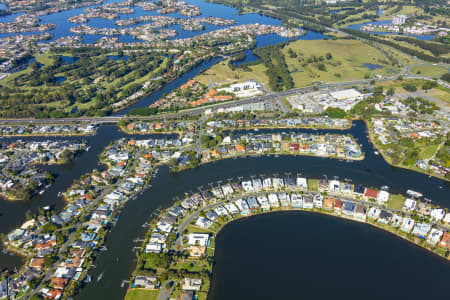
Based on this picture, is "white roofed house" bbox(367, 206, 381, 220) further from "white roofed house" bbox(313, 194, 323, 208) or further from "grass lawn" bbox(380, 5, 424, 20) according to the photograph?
"grass lawn" bbox(380, 5, 424, 20)

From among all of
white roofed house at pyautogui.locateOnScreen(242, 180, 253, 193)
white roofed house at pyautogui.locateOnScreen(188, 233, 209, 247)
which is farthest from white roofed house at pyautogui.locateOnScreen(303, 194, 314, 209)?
white roofed house at pyautogui.locateOnScreen(188, 233, 209, 247)

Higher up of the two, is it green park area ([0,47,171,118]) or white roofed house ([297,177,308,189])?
green park area ([0,47,171,118])

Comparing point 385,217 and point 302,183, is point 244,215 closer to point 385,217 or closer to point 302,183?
point 302,183

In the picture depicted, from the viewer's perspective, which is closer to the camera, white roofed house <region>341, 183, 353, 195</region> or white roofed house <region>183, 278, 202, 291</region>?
white roofed house <region>183, 278, 202, 291</region>

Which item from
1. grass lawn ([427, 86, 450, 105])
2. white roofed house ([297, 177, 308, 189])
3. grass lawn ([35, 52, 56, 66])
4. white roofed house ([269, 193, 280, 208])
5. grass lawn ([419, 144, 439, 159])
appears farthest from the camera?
grass lawn ([35, 52, 56, 66])

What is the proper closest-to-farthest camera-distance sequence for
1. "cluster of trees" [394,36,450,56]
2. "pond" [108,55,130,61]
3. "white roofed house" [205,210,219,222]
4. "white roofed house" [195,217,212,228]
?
"white roofed house" [195,217,212,228] < "white roofed house" [205,210,219,222] < "cluster of trees" [394,36,450,56] < "pond" [108,55,130,61]

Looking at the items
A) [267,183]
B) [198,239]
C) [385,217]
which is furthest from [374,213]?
[198,239]
